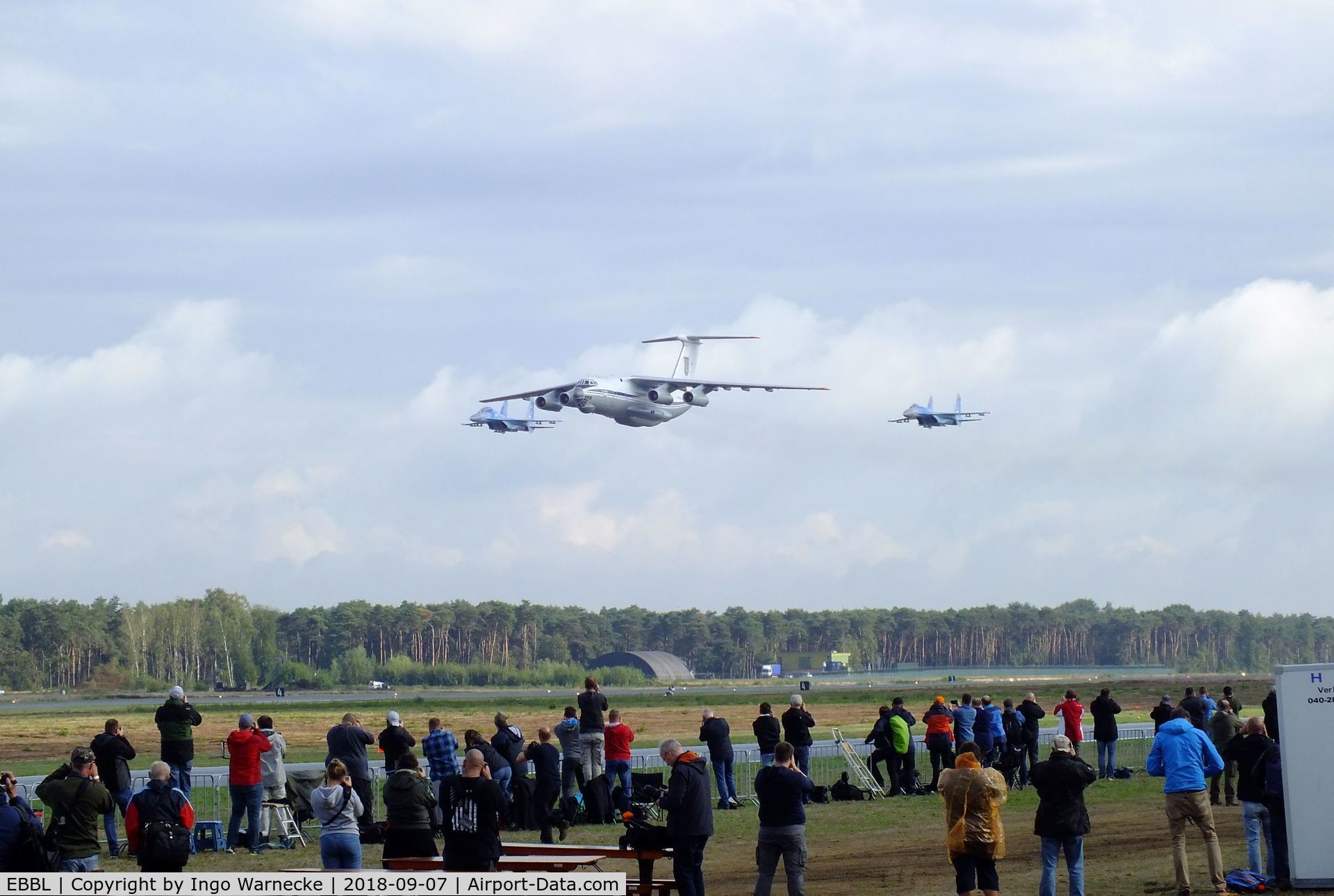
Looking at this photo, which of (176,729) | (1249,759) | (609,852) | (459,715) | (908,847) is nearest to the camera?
(609,852)

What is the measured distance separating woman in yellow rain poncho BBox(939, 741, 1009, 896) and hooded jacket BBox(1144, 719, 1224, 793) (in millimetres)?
1958

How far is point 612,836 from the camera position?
59.6 feet

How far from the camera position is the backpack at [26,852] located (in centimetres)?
1137

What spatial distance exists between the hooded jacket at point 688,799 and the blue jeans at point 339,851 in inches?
101

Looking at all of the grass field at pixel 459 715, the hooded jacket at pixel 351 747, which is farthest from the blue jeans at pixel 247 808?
the grass field at pixel 459 715

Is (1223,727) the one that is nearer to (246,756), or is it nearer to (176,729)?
(246,756)

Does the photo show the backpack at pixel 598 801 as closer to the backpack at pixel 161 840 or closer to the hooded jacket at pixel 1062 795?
the hooded jacket at pixel 1062 795

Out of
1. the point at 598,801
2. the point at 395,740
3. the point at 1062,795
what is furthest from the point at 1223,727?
the point at 395,740

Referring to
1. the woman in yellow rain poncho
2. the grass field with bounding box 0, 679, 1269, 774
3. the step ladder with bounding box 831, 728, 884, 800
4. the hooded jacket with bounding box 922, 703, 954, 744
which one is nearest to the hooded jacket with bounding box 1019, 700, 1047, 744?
the hooded jacket with bounding box 922, 703, 954, 744

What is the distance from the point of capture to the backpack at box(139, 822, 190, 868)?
446 inches

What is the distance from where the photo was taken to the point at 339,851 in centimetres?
1212

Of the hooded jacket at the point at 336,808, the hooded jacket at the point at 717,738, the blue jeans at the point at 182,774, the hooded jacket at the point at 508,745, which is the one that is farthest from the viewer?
the hooded jacket at the point at 717,738

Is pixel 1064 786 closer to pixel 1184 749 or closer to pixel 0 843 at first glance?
pixel 1184 749

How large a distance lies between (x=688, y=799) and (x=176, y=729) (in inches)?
319
